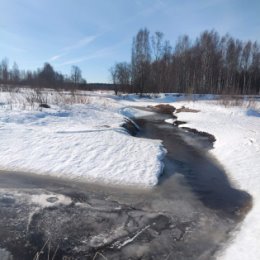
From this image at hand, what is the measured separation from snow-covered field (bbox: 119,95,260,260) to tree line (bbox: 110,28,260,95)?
29.1 meters

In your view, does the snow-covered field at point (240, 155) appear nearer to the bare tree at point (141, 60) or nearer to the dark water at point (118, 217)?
the dark water at point (118, 217)

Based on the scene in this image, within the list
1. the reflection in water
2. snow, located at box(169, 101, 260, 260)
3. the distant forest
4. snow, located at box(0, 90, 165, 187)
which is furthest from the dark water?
the distant forest

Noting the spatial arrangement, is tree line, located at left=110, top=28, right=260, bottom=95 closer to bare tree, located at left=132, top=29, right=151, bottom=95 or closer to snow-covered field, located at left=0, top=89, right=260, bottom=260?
bare tree, located at left=132, top=29, right=151, bottom=95

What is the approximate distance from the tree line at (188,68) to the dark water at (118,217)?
38.0 m

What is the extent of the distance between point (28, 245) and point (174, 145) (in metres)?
7.07

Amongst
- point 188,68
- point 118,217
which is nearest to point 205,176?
point 118,217

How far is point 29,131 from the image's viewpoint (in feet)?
28.7

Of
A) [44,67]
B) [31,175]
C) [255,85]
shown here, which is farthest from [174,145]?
[44,67]

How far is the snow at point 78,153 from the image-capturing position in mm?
6121

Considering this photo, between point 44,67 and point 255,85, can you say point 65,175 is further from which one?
point 44,67

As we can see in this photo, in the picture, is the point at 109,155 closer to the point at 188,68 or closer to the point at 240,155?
the point at 240,155

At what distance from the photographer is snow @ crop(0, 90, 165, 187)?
6121mm

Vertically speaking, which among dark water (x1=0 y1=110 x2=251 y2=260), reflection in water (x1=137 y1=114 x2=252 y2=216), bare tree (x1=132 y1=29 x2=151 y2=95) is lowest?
reflection in water (x1=137 y1=114 x2=252 y2=216)

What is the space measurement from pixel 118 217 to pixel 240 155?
4615 millimetres
